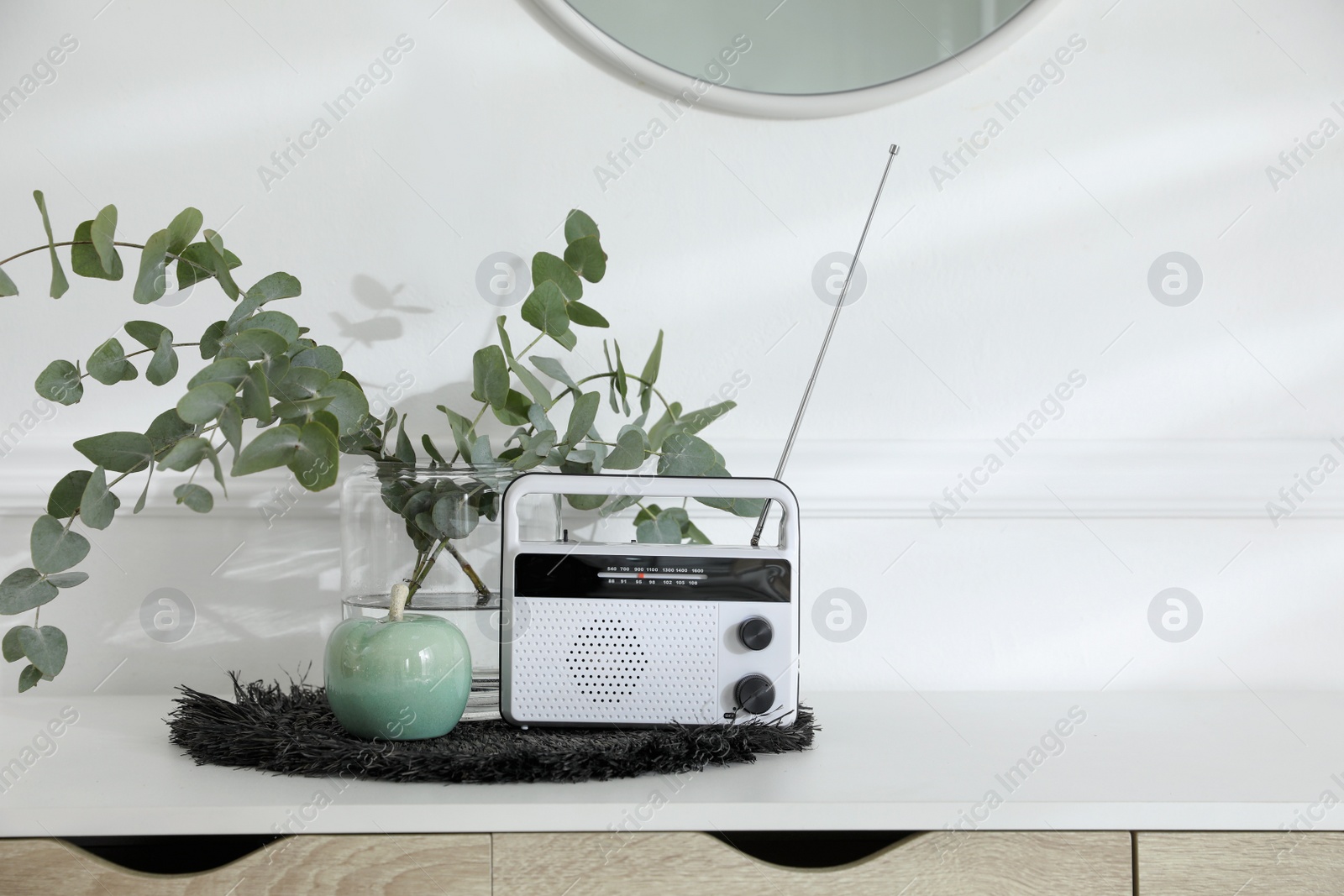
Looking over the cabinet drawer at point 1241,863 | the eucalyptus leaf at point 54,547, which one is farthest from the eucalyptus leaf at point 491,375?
the cabinet drawer at point 1241,863

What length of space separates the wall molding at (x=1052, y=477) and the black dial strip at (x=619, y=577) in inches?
11.4

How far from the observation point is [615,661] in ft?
2.41

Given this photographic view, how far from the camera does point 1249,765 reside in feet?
2.32

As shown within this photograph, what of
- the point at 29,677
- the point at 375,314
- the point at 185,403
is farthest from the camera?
the point at 375,314

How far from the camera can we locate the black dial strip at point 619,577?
0.73m

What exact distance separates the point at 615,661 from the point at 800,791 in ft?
0.59

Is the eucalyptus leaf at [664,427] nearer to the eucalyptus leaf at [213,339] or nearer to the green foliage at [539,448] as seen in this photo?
the green foliage at [539,448]

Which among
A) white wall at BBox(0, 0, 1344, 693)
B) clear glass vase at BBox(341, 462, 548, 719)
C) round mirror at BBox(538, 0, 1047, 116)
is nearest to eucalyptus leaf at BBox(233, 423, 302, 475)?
clear glass vase at BBox(341, 462, 548, 719)

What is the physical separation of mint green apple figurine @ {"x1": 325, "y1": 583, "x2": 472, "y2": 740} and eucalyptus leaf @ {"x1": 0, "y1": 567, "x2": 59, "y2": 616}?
0.66 feet

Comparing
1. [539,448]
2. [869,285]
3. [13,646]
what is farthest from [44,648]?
[869,285]

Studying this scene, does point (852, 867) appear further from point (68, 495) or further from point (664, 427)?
point (68, 495)

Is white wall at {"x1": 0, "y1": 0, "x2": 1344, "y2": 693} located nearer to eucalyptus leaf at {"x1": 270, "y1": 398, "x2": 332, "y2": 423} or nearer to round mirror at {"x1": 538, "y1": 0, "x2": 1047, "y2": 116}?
round mirror at {"x1": 538, "y1": 0, "x2": 1047, "y2": 116}

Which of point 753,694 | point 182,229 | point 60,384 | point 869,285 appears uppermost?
point 869,285

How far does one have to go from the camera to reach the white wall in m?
1.00
